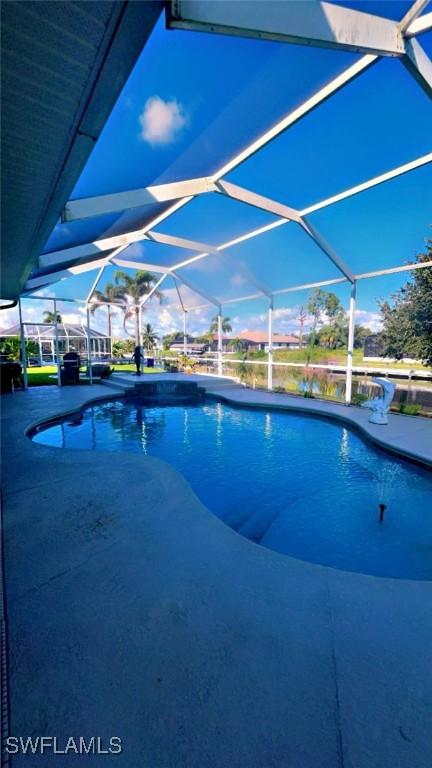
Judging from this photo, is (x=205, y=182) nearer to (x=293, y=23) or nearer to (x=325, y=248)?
(x=293, y=23)

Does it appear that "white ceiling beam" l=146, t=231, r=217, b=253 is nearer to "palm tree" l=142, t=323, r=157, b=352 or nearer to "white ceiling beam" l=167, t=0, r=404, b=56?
"white ceiling beam" l=167, t=0, r=404, b=56

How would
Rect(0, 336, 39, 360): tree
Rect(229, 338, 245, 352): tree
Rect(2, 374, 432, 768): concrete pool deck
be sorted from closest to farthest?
Rect(2, 374, 432, 768): concrete pool deck → Rect(229, 338, 245, 352): tree → Rect(0, 336, 39, 360): tree

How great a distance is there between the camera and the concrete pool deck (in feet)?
4.40

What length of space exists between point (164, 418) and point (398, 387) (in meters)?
6.29

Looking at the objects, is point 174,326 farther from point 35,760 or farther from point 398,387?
point 35,760

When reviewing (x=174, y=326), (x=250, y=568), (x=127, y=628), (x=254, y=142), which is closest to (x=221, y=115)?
(x=254, y=142)

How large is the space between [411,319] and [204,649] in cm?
981

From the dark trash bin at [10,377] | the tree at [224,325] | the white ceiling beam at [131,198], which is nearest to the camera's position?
the white ceiling beam at [131,198]

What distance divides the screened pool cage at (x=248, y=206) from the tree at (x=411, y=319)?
1.08 meters

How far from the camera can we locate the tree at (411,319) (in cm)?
838

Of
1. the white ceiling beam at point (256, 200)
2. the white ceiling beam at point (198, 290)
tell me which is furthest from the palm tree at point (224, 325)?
the white ceiling beam at point (256, 200)

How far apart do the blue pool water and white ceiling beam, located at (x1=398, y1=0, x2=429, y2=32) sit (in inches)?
186

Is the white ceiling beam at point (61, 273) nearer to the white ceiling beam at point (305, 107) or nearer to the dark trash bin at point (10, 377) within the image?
the dark trash bin at point (10, 377)

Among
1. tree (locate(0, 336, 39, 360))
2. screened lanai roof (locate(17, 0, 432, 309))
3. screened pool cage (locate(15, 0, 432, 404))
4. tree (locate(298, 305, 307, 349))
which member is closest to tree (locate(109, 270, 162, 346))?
tree (locate(0, 336, 39, 360))
